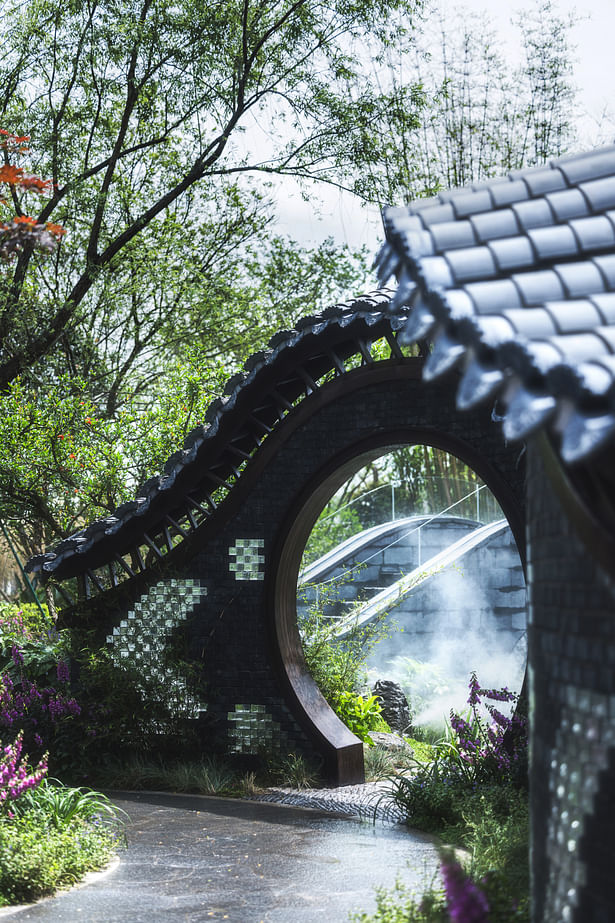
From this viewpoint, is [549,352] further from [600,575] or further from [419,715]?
[419,715]

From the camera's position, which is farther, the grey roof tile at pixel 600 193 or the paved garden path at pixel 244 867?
the paved garden path at pixel 244 867

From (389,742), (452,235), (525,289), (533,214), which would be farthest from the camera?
(389,742)

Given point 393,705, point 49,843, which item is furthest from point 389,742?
point 49,843

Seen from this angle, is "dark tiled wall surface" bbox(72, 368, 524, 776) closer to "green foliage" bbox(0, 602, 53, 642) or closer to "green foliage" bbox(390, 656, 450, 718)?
"green foliage" bbox(0, 602, 53, 642)

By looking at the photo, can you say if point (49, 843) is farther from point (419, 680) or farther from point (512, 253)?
point (419, 680)

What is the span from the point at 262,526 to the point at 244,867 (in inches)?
147

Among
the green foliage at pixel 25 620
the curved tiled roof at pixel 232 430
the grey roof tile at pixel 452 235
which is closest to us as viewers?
the grey roof tile at pixel 452 235

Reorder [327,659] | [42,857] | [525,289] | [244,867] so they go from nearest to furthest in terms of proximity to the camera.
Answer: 1. [525,289]
2. [42,857]
3. [244,867]
4. [327,659]

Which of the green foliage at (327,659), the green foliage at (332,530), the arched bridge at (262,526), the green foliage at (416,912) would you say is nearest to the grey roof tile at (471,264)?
the green foliage at (416,912)

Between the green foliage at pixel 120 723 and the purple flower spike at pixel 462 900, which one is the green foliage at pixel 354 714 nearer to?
the green foliage at pixel 120 723

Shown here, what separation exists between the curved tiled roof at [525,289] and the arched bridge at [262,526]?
4.91 m

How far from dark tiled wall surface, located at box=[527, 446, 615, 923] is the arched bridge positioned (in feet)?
16.4

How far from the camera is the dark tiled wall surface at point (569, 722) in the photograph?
2.69 metres

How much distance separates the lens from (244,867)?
5.84m
